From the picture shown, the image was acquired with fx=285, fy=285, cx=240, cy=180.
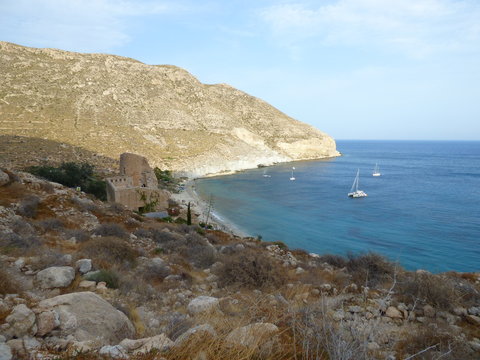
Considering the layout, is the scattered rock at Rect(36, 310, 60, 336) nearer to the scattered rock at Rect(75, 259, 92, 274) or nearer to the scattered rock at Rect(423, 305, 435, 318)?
A: the scattered rock at Rect(75, 259, 92, 274)

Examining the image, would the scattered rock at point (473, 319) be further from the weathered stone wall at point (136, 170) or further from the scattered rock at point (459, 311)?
the weathered stone wall at point (136, 170)

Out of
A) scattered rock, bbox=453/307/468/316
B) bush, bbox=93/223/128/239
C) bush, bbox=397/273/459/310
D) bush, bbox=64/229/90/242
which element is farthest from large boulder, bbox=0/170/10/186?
scattered rock, bbox=453/307/468/316

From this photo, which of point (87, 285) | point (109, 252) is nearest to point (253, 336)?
point (87, 285)

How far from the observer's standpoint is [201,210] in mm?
33250

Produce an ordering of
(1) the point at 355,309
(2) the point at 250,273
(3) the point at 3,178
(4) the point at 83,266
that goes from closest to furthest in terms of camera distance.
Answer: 1. (1) the point at 355,309
2. (4) the point at 83,266
3. (2) the point at 250,273
4. (3) the point at 3,178

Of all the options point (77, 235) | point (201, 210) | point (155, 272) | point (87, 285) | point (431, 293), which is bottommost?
point (201, 210)

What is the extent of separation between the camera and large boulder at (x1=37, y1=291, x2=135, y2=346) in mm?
3277

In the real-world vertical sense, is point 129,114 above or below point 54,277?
above

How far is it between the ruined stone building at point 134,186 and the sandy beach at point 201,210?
6360mm

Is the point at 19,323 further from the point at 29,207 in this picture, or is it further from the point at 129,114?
the point at 129,114

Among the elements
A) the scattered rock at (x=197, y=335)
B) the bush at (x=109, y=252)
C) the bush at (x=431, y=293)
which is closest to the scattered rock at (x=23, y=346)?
the scattered rock at (x=197, y=335)

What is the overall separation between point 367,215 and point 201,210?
19645 millimetres

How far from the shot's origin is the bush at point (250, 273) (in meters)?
6.95

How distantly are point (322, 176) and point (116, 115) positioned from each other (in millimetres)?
43778
